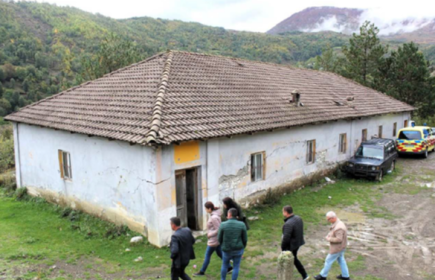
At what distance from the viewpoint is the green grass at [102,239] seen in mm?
7904

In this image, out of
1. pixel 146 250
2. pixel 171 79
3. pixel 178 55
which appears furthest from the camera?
pixel 178 55

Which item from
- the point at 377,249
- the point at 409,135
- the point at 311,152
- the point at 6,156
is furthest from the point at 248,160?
the point at 6,156

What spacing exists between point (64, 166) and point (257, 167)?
22.8ft

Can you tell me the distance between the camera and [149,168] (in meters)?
8.62

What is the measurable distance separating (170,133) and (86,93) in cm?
638

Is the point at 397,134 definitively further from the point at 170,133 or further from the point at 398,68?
the point at 170,133

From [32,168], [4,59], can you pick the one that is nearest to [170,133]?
[32,168]

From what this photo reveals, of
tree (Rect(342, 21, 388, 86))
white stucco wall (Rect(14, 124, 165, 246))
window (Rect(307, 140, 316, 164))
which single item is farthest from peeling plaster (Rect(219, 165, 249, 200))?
tree (Rect(342, 21, 388, 86))

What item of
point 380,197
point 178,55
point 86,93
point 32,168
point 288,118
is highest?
point 178,55

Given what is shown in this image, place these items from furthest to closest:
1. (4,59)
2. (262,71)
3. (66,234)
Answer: (4,59)
(262,71)
(66,234)

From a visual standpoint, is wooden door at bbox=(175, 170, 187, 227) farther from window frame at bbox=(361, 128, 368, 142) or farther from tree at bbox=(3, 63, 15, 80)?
tree at bbox=(3, 63, 15, 80)

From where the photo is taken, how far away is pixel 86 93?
13.4m

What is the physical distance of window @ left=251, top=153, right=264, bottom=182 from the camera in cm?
1202

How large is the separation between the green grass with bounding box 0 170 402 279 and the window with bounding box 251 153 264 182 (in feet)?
3.70
